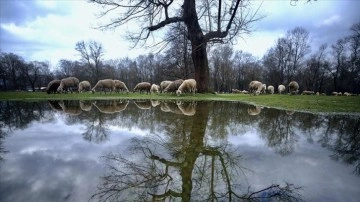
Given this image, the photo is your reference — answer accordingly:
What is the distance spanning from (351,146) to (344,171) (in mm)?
1646

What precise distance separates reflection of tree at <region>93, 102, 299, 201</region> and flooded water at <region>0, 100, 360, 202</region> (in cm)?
1

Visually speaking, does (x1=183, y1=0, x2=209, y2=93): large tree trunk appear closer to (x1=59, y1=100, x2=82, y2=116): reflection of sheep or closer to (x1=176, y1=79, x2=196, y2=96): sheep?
(x1=176, y1=79, x2=196, y2=96): sheep

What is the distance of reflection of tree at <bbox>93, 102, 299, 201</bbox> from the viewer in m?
2.40

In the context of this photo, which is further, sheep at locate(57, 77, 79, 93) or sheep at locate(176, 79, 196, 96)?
sheep at locate(57, 77, 79, 93)

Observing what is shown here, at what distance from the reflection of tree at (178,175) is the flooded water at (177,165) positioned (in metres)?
0.01

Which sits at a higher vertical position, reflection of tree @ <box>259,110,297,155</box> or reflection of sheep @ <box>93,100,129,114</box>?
reflection of sheep @ <box>93,100,129,114</box>

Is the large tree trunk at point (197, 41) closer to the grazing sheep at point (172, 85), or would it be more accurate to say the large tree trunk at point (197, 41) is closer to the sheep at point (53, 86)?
the grazing sheep at point (172, 85)

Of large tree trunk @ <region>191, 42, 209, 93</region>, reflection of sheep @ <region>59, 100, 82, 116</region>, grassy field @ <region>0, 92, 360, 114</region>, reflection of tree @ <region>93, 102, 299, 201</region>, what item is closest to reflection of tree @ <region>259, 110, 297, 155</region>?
reflection of tree @ <region>93, 102, 299, 201</region>

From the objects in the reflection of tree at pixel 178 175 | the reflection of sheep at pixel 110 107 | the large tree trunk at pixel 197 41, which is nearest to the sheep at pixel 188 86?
the large tree trunk at pixel 197 41

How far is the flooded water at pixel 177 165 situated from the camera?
2.42 meters

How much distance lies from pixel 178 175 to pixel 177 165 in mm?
287

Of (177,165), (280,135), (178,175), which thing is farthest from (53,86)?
(178,175)

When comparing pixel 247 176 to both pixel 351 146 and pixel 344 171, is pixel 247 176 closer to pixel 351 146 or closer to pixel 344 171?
pixel 344 171

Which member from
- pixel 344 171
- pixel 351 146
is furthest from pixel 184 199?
pixel 351 146
